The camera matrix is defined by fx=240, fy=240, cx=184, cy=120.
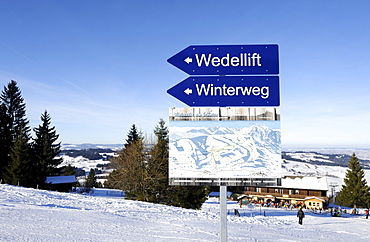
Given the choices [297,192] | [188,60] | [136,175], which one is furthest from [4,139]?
[297,192]

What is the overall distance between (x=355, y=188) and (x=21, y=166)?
51.6 metres

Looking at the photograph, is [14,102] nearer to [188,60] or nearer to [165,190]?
[165,190]

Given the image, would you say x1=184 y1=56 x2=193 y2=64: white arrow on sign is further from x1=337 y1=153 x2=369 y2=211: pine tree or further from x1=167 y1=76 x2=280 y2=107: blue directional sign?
x1=337 y1=153 x2=369 y2=211: pine tree

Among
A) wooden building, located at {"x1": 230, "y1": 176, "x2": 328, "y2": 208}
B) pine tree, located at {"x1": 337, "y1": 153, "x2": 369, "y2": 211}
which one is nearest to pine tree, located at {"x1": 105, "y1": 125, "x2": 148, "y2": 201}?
wooden building, located at {"x1": 230, "y1": 176, "x2": 328, "y2": 208}

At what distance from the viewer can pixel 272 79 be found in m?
4.53

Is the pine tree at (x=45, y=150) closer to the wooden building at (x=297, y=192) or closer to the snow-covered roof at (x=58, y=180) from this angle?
the snow-covered roof at (x=58, y=180)

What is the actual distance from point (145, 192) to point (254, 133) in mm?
23062

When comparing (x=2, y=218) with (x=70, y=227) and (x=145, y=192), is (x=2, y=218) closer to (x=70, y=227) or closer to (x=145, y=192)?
(x=70, y=227)

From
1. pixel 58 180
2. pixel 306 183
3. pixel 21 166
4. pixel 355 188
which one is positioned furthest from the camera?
pixel 306 183

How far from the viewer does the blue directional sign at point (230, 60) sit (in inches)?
179

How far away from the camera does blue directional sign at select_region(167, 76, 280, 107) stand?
14.8 ft

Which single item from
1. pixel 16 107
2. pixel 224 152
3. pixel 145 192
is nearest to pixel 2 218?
pixel 224 152

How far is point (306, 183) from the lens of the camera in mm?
49844

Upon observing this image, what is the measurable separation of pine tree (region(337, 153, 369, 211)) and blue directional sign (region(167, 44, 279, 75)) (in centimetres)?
4664
